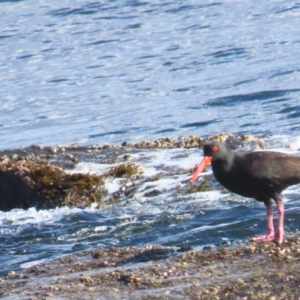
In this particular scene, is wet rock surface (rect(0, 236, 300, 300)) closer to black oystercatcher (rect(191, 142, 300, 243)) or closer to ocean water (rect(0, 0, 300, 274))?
black oystercatcher (rect(191, 142, 300, 243))

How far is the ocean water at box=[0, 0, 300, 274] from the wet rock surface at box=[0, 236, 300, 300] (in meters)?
0.66

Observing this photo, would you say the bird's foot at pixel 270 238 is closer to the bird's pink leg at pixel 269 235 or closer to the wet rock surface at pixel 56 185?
the bird's pink leg at pixel 269 235

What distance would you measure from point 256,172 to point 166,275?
1.24m

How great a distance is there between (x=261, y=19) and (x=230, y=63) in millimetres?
4187

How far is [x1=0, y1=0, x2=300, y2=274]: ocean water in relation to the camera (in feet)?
24.7

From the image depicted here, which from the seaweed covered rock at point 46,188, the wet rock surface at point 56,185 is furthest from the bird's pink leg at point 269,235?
the seaweed covered rock at point 46,188

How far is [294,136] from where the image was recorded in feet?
34.6

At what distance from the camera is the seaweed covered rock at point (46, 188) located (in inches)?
335

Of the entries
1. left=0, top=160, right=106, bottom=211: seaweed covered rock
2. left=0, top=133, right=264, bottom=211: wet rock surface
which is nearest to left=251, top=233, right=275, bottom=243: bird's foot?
left=0, top=133, right=264, bottom=211: wet rock surface

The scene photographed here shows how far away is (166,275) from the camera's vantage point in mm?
5684

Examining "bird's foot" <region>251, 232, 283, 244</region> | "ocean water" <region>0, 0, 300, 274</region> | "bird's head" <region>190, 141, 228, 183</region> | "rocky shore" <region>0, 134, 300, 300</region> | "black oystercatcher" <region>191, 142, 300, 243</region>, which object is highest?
"bird's head" <region>190, 141, 228, 183</region>

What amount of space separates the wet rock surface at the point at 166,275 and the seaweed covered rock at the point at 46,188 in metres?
2.04

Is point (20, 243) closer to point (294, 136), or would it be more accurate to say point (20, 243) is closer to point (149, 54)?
point (294, 136)

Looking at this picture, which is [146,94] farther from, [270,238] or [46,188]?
[270,238]
